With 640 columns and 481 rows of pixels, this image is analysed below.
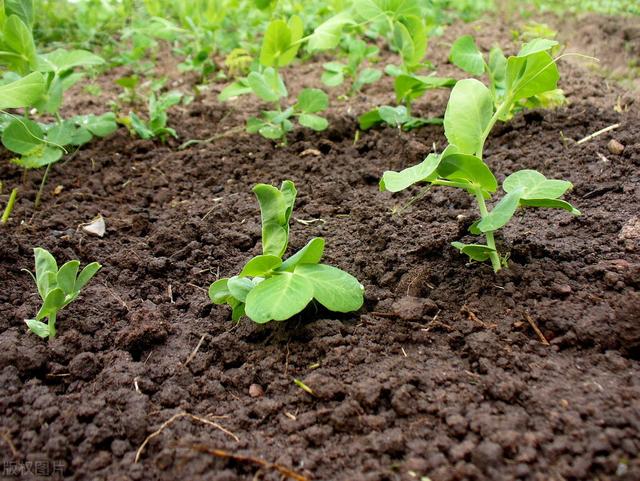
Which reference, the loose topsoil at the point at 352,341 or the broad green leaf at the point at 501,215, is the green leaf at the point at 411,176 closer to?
the broad green leaf at the point at 501,215

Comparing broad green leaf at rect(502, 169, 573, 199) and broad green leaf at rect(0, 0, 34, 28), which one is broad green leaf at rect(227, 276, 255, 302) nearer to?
broad green leaf at rect(502, 169, 573, 199)

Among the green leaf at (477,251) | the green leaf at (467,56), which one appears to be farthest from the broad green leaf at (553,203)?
the green leaf at (467,56)

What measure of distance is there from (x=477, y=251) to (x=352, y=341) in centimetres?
42

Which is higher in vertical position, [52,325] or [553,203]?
[553,203]

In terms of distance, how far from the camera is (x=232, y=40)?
379 centimetres

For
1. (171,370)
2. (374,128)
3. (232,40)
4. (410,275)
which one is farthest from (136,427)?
(232,40)

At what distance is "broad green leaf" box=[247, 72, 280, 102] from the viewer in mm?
2416

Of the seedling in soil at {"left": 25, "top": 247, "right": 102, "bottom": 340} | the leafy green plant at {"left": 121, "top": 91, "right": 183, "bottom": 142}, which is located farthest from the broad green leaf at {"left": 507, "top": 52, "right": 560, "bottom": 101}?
the leafy green plant at {"left": 121, "top": 91, "right": 183, "bottom": 142}

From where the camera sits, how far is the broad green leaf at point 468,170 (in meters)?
1.43

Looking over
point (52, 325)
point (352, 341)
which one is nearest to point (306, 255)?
point (352, 341)

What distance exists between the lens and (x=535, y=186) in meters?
1.54

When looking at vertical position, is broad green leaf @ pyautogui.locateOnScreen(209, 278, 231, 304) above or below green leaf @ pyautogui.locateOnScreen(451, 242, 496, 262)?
below

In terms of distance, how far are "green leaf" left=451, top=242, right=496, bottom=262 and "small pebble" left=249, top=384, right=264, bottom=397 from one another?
628mm

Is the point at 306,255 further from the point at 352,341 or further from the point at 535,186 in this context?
the point at 535,186
